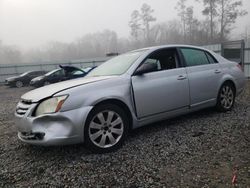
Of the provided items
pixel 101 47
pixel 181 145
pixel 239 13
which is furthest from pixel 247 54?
pixel 101 47

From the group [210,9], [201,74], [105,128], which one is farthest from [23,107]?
[210,9]

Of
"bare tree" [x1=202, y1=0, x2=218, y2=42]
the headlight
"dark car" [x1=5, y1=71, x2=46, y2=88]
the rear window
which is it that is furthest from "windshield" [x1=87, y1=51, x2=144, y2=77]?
"bare tree" [x1=202, y1=0, x2=218, y2=42]

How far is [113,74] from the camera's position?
382cm

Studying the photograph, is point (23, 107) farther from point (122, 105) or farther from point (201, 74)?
point (201, 74)

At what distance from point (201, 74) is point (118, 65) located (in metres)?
1.55

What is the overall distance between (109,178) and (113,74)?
1.70 metres

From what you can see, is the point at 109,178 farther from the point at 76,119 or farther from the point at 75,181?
the point at 76,119

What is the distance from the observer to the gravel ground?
2.59 meters

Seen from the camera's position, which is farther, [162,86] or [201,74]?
[201,74]

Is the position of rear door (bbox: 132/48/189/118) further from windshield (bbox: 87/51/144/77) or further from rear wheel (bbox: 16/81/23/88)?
rear wheel (bbox: 16/81/23/88)

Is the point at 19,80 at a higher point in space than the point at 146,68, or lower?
lower

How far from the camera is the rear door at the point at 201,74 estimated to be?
169 inches

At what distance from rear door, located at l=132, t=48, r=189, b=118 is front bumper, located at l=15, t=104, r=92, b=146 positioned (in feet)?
2.93

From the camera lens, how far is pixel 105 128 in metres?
3.34
